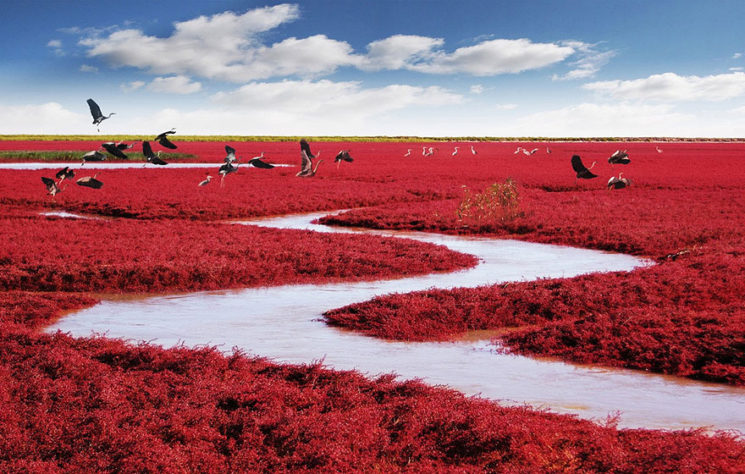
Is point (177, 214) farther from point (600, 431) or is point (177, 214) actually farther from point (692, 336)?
point (600, 431)

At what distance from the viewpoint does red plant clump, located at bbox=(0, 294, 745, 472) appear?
18.7ft

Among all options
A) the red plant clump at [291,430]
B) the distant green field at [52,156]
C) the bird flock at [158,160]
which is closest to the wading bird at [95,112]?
the bird flock at [158,160]

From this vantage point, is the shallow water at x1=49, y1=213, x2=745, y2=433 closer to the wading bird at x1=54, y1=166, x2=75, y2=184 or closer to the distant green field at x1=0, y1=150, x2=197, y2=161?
the wading bird at x1=54, y1=166, x2=75, y2=184

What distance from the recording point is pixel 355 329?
422 inches

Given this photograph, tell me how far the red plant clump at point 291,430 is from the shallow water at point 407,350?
80 centimetres

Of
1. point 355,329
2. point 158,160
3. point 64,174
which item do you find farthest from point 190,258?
point 64,174

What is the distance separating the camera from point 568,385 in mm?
8078

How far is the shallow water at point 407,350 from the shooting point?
739 centimetres

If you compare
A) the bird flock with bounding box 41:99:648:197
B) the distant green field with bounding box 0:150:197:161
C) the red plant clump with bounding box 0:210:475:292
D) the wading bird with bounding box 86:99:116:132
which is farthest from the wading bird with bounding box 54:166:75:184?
the distant green field with bounding box 0:150:197:161

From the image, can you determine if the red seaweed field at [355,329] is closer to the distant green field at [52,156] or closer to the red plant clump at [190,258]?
the red plant clump at [190,258]

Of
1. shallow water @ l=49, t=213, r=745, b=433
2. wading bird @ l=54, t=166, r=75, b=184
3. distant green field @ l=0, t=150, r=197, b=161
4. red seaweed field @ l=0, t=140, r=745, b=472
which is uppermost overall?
distant green field @ l=0, t=150, r=197, b=161

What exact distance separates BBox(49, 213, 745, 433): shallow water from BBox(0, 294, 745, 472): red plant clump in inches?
31.3

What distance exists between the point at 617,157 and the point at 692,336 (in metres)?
19.2

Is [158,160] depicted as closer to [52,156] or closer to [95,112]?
[95,112]
